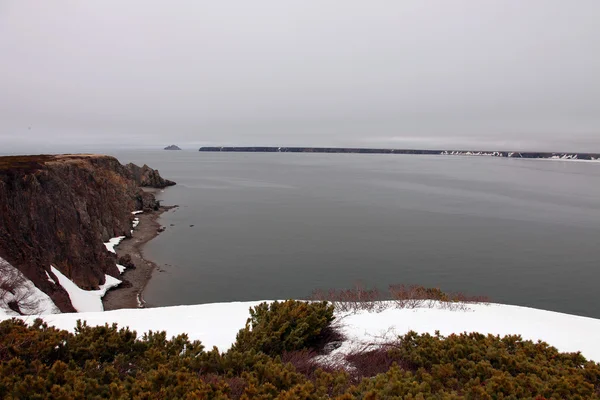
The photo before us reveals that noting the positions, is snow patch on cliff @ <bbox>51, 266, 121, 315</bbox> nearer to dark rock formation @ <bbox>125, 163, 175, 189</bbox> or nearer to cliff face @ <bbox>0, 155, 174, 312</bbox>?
cliff face @ <bbox>0, 155, 174, 312</bbox>

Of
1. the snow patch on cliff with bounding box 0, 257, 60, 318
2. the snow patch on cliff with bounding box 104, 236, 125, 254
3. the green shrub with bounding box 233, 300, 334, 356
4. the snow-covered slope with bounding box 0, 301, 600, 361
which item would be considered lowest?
the snow patch on cliff with bounding box 104, 236, 125, 254

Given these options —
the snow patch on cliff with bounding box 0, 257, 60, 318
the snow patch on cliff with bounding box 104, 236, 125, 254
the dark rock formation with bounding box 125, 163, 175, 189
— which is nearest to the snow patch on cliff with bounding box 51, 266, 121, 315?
the snow patch on cliff with bounding box 0, 257, 60, 318

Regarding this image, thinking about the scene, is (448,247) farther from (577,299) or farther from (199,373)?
(199,373)

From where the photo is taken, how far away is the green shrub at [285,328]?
6887mm

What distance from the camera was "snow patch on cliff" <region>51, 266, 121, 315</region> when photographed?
18578 mm

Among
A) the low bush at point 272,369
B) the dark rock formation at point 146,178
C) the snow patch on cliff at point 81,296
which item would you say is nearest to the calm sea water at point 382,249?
the snow patch on cliff at point 81,296

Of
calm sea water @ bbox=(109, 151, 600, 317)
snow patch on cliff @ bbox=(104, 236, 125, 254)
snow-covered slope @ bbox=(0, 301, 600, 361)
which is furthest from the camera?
snow patch on cliff @ bbox=(104, 236, 125, 254)

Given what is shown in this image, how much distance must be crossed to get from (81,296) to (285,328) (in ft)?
56.0

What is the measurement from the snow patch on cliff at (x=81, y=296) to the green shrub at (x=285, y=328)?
566 inches

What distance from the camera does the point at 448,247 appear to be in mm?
31781

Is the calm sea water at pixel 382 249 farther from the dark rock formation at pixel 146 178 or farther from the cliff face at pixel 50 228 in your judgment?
the dark rock formation at pixel 146 178

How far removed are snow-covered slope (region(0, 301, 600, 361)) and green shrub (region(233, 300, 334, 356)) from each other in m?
0.71

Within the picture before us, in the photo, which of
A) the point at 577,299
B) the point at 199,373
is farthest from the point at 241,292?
the point at 577,299

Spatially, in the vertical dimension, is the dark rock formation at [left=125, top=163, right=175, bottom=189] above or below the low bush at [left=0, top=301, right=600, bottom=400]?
below
